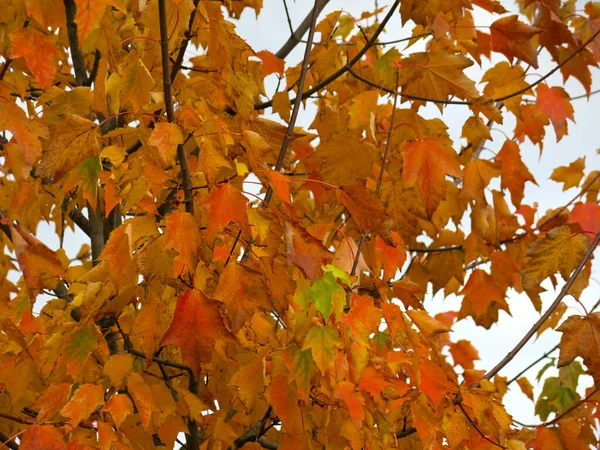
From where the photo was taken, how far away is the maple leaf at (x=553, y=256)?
2186mm

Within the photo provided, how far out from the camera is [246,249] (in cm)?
186

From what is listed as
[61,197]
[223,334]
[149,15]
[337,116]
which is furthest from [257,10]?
[223,334]

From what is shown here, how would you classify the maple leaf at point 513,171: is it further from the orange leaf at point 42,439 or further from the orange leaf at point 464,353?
the orange leaf at point 42,439

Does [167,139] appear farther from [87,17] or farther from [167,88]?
[87,17]

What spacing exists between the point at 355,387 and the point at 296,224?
44 centimetres

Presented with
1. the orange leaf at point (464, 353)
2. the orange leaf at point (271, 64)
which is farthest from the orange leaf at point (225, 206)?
the orange leaf at point (464, 353)

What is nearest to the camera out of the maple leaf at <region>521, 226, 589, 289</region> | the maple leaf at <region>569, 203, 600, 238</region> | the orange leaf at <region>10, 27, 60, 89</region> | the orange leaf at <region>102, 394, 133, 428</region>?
the orange leaf at <region>102, 394, 133, 428</region>

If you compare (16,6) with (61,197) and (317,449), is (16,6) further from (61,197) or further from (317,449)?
(317,449)

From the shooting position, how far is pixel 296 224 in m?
1.38

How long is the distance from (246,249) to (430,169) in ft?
1.80

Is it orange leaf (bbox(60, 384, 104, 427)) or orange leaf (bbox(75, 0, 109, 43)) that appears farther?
orange leaf (bbox(60, 384, 104, 427))

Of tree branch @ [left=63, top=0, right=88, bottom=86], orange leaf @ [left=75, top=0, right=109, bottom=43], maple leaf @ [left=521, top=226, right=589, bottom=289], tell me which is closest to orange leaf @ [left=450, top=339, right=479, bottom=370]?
maple leaf @ [left=521, top=226, right=589, bottom=289]

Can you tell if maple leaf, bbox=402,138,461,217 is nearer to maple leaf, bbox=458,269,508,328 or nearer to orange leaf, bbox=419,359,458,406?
orange leaf, bbox=419,359,458,406

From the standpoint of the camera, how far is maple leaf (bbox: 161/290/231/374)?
1.42 metres
